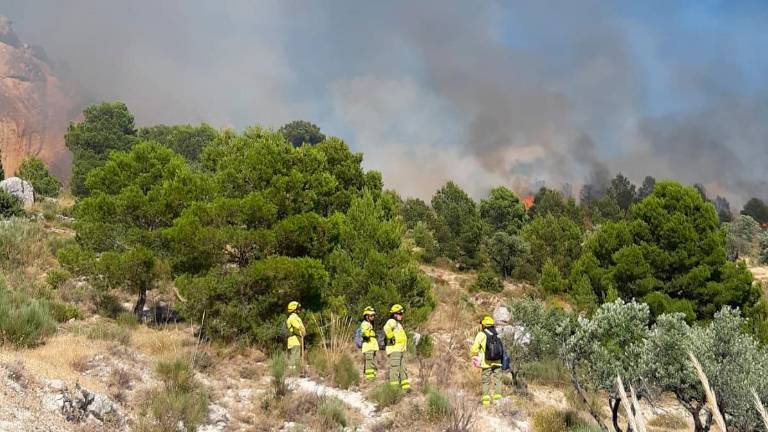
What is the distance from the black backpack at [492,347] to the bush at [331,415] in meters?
3.19

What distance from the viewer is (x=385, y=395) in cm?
1038

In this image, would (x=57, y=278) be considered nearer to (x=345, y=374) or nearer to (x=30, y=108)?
(x=345, y=374)

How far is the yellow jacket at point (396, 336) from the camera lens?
11125 mm

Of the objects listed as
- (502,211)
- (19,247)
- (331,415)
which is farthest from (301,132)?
(331,415)

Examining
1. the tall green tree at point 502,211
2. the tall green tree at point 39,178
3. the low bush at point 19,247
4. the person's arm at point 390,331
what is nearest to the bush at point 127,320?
the low bush at point 19,247

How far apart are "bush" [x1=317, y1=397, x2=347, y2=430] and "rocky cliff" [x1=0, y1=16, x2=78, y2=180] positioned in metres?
119

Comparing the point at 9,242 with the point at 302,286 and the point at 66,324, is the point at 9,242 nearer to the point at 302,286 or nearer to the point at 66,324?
the point at 66,324

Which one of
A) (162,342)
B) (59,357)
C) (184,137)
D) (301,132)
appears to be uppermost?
(301,132)

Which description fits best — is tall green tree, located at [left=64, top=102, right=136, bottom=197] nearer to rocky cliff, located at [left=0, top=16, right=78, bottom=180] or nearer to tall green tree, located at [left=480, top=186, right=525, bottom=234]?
tall green tree, located at [left=480, top=186, right=525, bottom=234]

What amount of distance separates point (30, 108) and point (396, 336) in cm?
14660

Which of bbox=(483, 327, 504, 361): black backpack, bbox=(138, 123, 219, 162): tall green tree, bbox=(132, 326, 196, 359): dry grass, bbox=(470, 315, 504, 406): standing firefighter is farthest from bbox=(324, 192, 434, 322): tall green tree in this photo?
bbox=(138, 123, 219, 162): tall green tree

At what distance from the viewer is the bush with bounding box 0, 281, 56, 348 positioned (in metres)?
9.23

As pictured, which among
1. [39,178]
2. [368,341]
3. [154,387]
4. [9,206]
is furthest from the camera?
[39,178]

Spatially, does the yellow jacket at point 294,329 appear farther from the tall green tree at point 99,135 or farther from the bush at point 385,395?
the tall green tree at point 99,135
